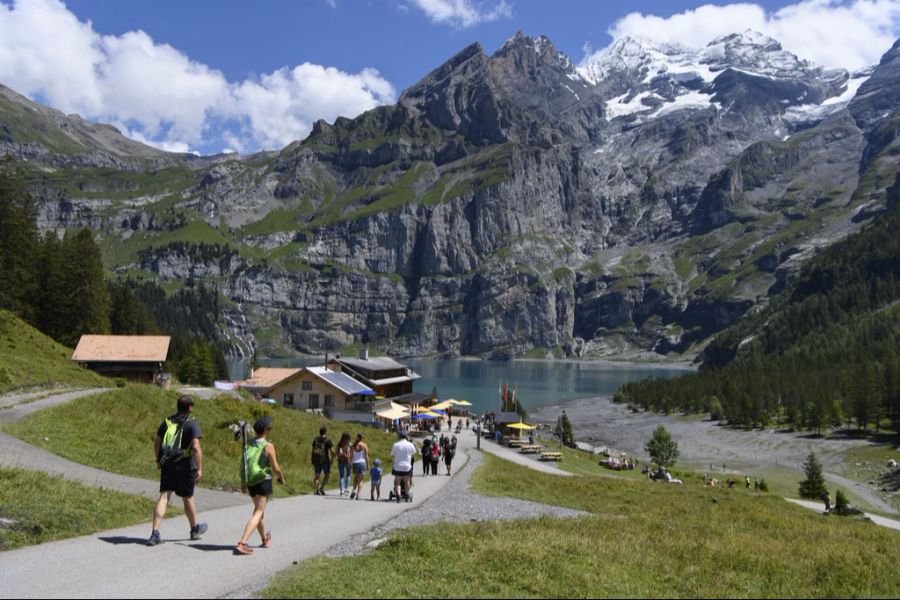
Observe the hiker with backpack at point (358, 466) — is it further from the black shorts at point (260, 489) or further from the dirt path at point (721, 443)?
the dirt path at point (721, 443)

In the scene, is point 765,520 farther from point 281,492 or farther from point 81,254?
point 81,254

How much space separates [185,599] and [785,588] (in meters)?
10.6

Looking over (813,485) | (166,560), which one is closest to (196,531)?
(166,560)

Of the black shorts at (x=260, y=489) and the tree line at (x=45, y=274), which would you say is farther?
the tree line at (x=45, y=274)

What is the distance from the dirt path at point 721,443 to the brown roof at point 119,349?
63.6 metres

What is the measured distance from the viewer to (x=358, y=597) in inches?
375

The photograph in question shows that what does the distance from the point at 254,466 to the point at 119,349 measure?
5295 cm

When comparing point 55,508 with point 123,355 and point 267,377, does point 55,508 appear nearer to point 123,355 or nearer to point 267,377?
point 123,355

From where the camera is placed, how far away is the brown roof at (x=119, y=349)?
2276 inches

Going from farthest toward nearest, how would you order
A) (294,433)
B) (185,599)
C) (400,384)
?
(400,384), (294,433), (185,599)

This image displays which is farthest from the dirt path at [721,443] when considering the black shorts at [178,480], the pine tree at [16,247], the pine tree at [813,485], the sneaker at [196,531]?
the pine tree at [16,247]

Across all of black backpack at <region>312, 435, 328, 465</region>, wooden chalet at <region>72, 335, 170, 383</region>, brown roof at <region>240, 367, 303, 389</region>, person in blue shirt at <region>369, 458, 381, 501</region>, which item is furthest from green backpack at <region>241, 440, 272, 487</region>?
brown roof at <region>240, 367, 303, 389</region>

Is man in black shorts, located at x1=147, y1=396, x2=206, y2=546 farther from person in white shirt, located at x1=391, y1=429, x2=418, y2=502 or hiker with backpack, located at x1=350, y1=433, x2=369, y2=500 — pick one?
hiker with backpack, located at x1=350, y1=433, x2=369, y2=500

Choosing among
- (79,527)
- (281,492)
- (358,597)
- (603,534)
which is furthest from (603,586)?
(281,492)
